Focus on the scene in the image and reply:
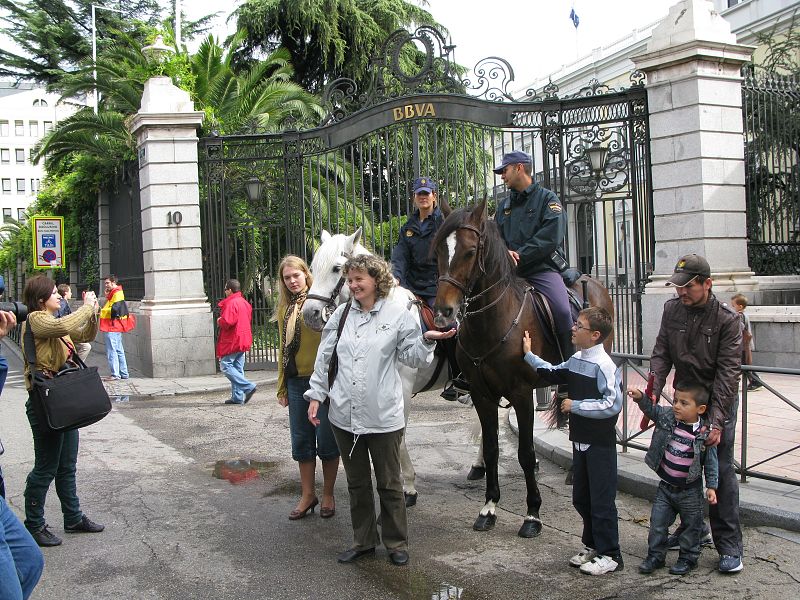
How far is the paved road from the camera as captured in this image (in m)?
4.40

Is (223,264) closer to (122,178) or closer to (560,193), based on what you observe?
(122,178)

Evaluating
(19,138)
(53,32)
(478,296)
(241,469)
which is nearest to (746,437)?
(478,296)

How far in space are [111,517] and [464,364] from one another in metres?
2.91

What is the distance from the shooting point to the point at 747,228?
13148 mm

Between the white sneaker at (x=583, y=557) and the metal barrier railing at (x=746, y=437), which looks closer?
the white sneaker at (x=583, y=557)

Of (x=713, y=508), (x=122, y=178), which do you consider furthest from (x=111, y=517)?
(x=122, y=178)

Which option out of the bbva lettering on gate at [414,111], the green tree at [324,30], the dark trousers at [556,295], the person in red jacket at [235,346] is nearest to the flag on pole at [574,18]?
the green tree at [324,30]

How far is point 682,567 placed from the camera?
455 centimetres

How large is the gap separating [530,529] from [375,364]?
1664 mm

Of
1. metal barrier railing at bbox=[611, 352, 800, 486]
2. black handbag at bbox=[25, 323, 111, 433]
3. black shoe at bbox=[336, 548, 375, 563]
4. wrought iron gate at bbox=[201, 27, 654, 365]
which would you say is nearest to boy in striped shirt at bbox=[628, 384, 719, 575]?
metal barrier railing at bbox=[611, 352, 800, 486]

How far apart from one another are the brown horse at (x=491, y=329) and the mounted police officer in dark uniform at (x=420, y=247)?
845 mm

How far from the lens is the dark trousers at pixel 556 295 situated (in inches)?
230

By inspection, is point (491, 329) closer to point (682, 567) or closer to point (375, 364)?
point (375, 364)

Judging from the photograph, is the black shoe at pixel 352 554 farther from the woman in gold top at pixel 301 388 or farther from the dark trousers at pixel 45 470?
the dark trousers at pixel 45 470
